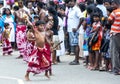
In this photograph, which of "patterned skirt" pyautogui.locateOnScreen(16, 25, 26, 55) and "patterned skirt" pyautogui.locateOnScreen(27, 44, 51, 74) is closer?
"patterned skirt" pyautogui.locateOnScreen(27, 44, 51, 74)

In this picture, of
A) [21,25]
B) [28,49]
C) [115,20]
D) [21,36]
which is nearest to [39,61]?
[115,20]

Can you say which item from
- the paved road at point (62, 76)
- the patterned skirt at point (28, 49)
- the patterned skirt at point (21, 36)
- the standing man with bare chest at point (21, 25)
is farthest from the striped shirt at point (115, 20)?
the patterned skirt at point (21, 36)

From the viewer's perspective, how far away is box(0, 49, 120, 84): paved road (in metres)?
12.0

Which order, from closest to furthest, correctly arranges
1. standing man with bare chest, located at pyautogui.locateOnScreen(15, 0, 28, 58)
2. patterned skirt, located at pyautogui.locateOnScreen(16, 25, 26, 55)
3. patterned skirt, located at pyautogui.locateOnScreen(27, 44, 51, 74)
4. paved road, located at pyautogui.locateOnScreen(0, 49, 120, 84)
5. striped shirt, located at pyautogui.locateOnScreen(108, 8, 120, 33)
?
paved road, located at pyautogui.locateOnScreen(0, 49, 120, 84) → patterned skirt, located at pyautogui.locateOnScreen(27, 44, 51, 74) → striped shirt, located at pyautogui.locateOnScreen(108, 8, 120, 33) → standing man with bare chest, located at pyautogui.locateOnScreen(15, 0, 28, 58) → patterned skirt, located at pyautogui.locateOnScreen(16, 25, 26, 55)

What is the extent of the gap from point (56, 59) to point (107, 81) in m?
4.26

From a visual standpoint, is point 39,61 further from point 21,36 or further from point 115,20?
point 21,36

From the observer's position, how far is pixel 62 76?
12.9 m

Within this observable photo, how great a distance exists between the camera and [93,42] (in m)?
13.9

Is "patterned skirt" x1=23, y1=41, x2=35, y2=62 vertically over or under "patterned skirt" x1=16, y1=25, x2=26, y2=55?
under

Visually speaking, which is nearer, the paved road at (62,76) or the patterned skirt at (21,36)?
the paved road at (62,76)

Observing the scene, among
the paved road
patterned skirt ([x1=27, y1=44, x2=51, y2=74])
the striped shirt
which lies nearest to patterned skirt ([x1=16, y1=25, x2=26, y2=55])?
the paved road

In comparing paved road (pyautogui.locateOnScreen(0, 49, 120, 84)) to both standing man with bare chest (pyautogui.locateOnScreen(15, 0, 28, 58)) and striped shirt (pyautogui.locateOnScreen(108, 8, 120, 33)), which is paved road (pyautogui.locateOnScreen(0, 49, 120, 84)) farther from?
standing man with bare chest (pyautogui.locateOnScreen(15, 0, 28, 58))

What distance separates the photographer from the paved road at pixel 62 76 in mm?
11953

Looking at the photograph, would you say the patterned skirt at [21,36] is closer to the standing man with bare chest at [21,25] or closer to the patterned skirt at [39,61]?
the standing man with bare chest at [21,25]
